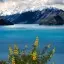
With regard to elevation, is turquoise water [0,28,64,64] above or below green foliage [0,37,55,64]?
below

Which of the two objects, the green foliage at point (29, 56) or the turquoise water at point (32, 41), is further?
the turquoise water at point (32, 41)

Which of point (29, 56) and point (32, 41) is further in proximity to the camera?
point (32, 41)

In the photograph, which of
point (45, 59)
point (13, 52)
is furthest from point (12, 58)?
point (45, 59)

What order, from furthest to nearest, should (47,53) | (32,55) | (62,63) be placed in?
(62,63) < (47,53) < (32,55)

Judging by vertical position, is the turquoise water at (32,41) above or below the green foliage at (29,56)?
below

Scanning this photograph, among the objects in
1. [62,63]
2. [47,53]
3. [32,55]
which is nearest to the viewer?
[32,55]

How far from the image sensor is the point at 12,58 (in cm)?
597

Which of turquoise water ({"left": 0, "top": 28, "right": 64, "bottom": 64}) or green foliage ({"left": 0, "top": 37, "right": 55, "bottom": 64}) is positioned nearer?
green foliage ({"left": 0, "top": 37, "right": 55, "bottom": 64})

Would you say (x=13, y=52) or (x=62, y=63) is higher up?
(x=13, y=52)

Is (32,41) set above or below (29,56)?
below

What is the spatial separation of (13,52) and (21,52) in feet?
0.80

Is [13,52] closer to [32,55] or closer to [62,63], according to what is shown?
[32,55]

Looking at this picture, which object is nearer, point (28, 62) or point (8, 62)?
point (28, 62)

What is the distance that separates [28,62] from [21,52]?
32 cm
